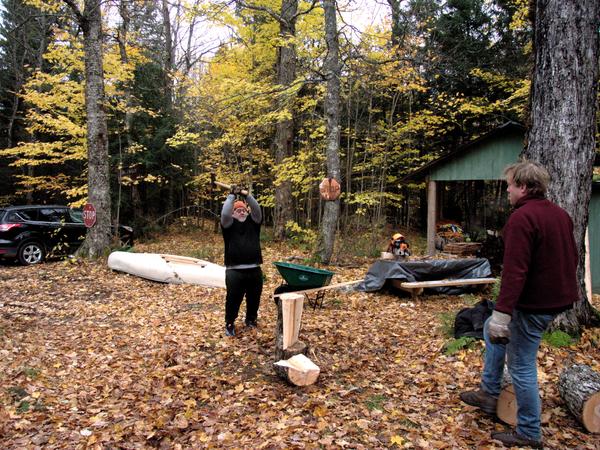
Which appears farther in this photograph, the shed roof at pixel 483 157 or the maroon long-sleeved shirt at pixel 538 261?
the shed roof at pixel 483 157

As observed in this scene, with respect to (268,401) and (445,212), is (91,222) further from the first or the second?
(445,212)

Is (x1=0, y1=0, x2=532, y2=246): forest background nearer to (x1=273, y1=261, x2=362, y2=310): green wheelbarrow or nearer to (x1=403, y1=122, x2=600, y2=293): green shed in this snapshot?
(x1=403, y1=122, x2=600, y2=293): green shed

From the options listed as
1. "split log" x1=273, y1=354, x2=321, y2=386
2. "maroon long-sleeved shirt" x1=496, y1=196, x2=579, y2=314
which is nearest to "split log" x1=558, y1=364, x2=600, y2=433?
"maroon long-sleeved shirt" x1=496, y1=196, x2=579, y2=314

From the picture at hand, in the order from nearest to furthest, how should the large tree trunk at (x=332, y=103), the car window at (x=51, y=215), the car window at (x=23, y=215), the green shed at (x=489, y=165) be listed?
the large tree trunk at (x=332, y=103) < the green shed at (x=489, y=165) < the car window at (x=23, y=215) < the car window at (x=51, y=215)

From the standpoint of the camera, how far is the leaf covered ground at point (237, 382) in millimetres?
3309

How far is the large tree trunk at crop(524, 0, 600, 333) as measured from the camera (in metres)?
4.43

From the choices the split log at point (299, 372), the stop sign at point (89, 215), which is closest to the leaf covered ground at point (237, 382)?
the split log at point (299, 372)

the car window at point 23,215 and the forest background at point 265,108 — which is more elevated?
the forest background at point 265,108

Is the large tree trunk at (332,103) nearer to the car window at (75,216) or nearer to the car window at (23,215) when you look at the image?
the car window at (75,216)

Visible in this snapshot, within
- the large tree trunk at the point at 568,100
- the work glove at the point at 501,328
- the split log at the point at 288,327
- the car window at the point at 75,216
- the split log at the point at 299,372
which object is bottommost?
the split log at the point at 299,372

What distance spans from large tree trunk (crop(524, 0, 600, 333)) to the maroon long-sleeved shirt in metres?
2.20

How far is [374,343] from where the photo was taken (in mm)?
5359

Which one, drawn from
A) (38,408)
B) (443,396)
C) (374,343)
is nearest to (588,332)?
(443,396)

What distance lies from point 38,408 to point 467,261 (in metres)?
7.00
